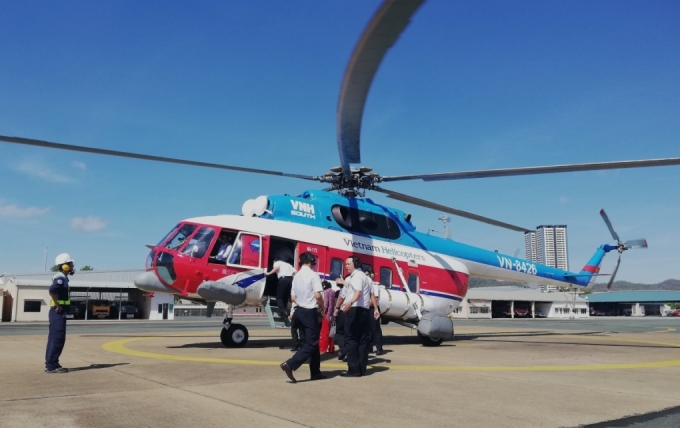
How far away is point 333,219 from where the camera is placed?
13.8 meters

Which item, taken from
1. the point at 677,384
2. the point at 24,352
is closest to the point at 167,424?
the point at 677,384

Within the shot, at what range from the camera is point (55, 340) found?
788cm

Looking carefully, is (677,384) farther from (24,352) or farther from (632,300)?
(632,300)

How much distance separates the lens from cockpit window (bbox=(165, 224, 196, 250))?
1166cm

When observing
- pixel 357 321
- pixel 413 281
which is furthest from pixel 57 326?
pixel 413 281

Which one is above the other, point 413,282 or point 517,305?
point 413,282

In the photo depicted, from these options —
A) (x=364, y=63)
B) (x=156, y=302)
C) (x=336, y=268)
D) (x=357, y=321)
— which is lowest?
(x=156, y=302)

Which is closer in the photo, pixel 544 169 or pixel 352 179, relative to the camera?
pixel 544 169

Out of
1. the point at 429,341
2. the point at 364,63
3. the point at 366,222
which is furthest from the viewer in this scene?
the point at 366,222

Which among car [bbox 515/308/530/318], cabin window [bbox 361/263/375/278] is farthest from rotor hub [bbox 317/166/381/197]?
car [bbox 515/308/530/318]

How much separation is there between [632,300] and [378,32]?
118 m

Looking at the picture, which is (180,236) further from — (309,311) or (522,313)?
(522,313)

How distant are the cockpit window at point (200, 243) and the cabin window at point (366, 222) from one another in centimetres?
351

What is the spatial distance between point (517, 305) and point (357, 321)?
78.8 meters
